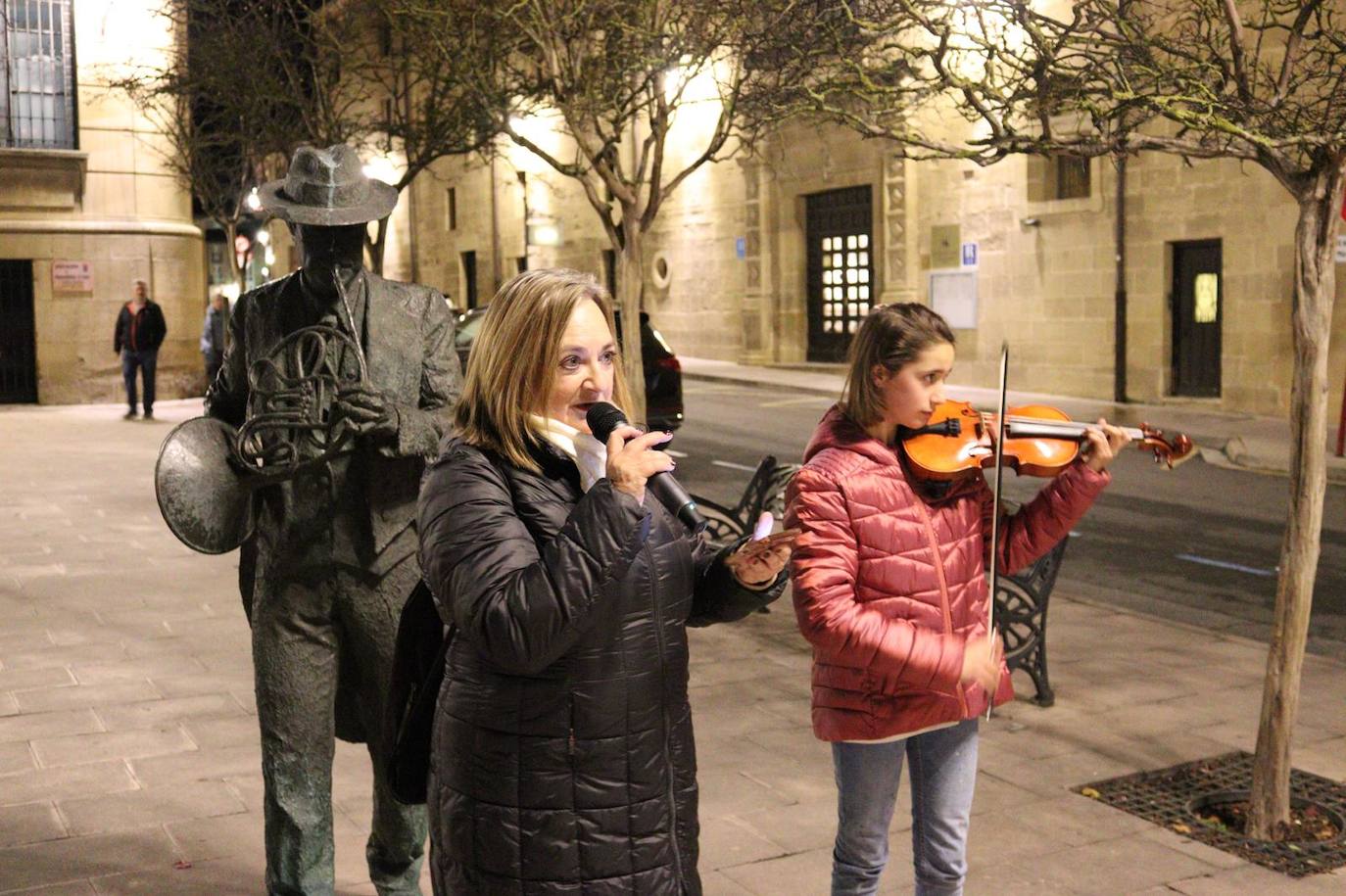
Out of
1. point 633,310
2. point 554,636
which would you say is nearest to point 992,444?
point 554,636

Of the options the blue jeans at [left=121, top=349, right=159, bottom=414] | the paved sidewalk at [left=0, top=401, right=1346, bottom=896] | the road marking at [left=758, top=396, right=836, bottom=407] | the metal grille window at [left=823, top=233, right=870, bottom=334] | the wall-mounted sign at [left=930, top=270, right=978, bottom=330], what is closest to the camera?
the paved sidewalk at [left=0, top=401, right=1346, bottom=896]

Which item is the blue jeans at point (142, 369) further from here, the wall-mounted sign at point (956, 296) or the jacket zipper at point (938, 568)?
the jacket zipper at point (938, 568)

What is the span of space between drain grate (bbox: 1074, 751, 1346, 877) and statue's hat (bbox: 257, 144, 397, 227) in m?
3.22

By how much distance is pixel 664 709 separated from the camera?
264cm

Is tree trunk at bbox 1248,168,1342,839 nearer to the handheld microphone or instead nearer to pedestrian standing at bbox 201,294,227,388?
the handheld microphone

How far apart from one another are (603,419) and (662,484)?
0.14 meters

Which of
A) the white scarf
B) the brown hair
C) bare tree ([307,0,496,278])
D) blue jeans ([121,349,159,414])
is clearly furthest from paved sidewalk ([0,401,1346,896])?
blue jeans ([121,349,159,414])

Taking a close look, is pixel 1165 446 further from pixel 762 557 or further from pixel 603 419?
pixel 603 419

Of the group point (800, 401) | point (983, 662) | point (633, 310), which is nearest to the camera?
point (983, 662)

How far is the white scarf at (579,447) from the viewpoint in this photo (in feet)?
8.48

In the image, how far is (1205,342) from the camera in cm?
2131

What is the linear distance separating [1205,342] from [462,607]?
2042cm

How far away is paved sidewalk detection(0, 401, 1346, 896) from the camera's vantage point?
4.72 meters

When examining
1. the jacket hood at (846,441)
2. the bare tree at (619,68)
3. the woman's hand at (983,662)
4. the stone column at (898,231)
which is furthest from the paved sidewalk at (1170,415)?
the woman's hand at (983,662)
